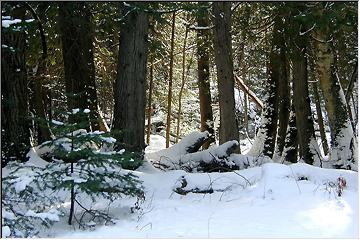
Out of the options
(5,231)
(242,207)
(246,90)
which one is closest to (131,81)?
(242,207)

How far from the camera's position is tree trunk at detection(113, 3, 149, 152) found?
752cm

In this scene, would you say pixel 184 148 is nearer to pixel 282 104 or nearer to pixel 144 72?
pixel 144 72

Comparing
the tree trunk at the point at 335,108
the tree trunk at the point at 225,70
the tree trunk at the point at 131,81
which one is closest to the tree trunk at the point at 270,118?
the tree trunk at the point at 225,70

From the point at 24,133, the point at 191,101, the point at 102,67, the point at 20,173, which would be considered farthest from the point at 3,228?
the point at 191,101

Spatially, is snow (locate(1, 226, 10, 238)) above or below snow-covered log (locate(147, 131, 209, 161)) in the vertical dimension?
below

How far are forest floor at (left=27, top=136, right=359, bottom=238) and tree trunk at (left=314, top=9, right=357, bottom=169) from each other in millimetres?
2435

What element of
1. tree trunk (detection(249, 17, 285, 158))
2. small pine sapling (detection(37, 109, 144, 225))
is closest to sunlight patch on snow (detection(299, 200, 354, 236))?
small pine sapling (detection(37, 109, 144, 225))

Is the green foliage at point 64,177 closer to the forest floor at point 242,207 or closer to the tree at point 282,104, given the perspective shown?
the forest floor at point 242,207

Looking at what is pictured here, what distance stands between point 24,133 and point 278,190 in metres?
3.26

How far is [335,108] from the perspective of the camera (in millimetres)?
9062

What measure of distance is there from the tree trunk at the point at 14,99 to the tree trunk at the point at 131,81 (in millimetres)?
1560

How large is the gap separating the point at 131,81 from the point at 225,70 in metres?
3.00

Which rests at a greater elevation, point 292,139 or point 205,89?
point 205,89

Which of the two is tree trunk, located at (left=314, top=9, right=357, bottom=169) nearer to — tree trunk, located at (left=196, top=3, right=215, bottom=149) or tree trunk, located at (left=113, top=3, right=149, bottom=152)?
tree trunk, located at (left=113, top=3, right=149, bottom=152)
